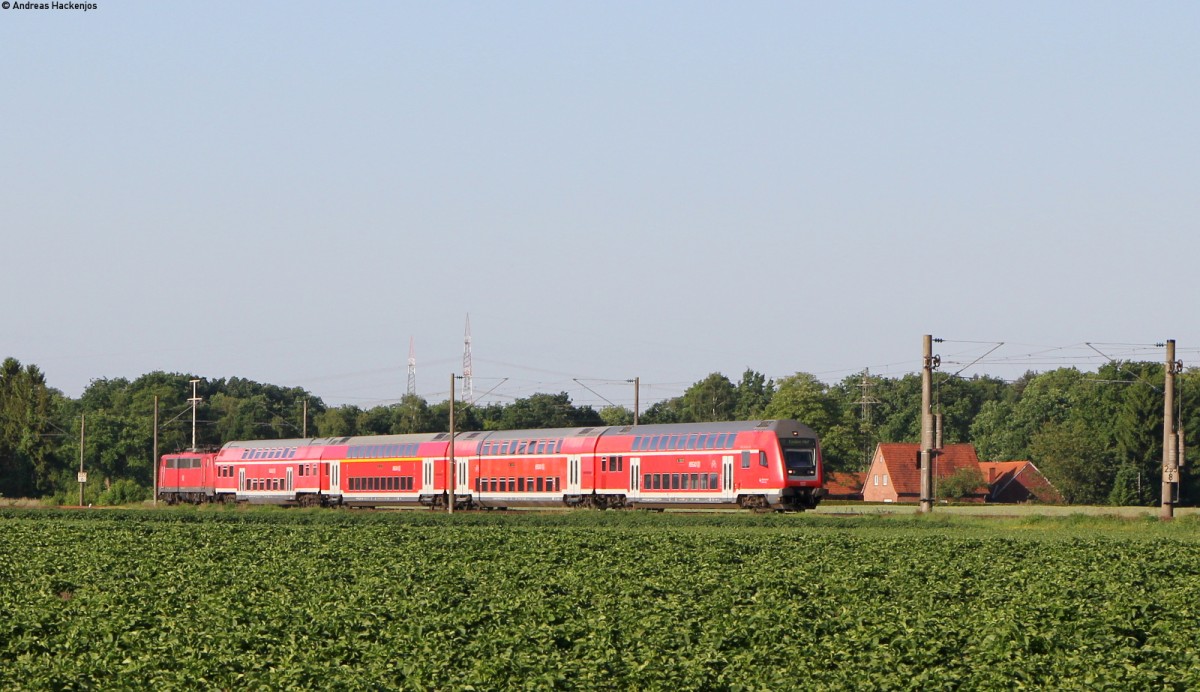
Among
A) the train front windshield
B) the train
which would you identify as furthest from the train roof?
the train front windshield

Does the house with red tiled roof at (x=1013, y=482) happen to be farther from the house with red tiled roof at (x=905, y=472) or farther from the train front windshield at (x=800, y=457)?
the train front windshield at (x=800, y=457)

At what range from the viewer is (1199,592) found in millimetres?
24359

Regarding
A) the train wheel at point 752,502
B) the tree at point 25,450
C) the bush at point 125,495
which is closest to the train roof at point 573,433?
the train wheel at point 752,502

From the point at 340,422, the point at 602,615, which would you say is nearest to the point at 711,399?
the point at 340,422

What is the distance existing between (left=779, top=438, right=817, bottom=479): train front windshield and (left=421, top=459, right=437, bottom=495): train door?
24.2 meters

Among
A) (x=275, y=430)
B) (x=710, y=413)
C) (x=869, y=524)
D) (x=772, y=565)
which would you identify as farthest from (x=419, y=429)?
(x=772, y=565)

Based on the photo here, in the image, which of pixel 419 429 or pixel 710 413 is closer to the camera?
pixel 419 429

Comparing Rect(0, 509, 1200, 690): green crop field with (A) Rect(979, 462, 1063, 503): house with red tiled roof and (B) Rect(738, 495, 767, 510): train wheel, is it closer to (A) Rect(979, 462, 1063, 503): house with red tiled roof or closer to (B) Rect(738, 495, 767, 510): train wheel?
(B) Rect(738, 495, 767, 510): train wheel

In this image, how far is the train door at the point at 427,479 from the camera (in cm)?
7806

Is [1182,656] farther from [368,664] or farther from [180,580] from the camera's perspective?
[180,580]

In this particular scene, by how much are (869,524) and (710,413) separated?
134m

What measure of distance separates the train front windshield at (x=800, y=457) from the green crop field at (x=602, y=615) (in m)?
22.5

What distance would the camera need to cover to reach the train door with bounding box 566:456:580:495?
68812 millimetres

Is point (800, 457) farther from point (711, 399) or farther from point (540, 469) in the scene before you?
point (711, 399)
